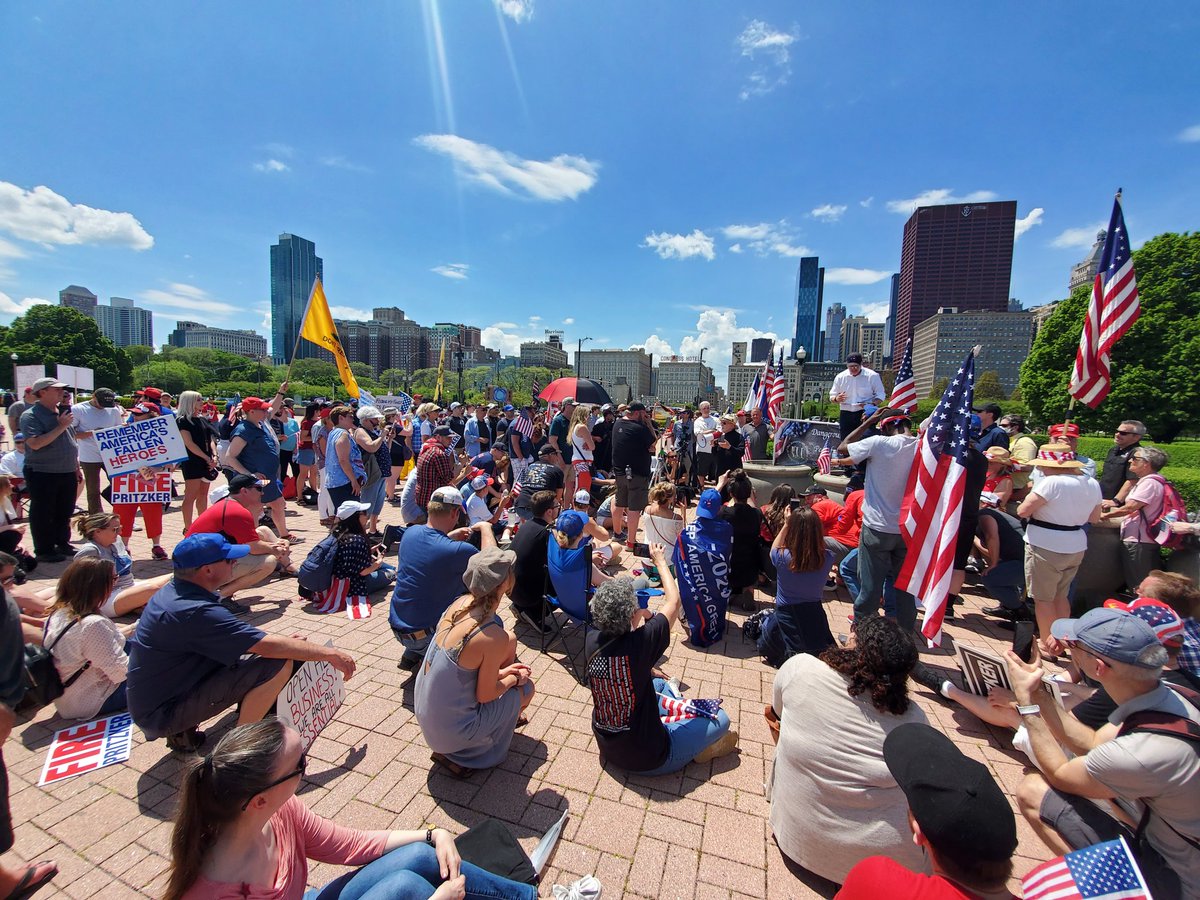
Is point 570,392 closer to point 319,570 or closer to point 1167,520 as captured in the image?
point 319,570

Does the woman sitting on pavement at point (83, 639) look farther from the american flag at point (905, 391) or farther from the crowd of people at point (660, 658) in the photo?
the american flag at point (905, 391)

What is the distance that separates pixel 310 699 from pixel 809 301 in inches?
8348

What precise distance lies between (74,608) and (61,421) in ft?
13.3

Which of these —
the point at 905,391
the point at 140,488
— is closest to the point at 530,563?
the point at 140,488

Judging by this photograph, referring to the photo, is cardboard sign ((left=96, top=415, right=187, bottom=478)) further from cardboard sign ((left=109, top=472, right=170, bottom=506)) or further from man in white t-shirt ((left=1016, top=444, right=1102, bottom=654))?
man in white t-shirt ((left=1016, top=444, right=1102, bottom=654))

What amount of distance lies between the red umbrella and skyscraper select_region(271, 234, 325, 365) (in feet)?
452

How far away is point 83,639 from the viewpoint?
3.15 m

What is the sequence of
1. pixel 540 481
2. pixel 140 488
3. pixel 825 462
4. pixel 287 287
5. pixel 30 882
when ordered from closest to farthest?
pixel 30 882
pixel 540 481
pixel 140 488
pixel 825 462
pixel 287 287

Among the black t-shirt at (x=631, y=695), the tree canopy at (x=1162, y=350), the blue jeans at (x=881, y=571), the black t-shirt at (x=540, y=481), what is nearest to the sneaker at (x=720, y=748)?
the black t-shirt at (x=631, y=695)

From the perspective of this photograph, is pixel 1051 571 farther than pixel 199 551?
Yes

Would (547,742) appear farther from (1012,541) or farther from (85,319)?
(85,319)

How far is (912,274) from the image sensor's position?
4929 inches

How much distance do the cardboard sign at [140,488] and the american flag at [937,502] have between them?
27.6 ft

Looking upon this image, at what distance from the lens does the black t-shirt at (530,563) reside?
4535 mm
